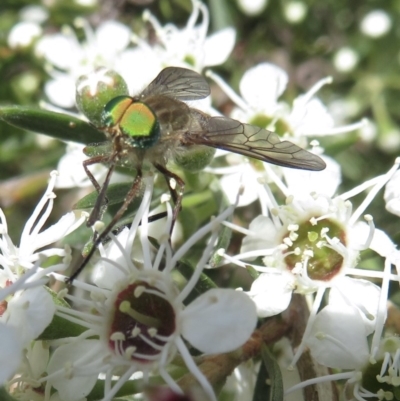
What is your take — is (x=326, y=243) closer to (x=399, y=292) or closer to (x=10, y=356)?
(x=399, y=292)

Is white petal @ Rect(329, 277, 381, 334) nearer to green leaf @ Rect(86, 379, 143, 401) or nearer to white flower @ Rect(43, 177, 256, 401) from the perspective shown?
white flower @ Rect(43, 177, 256, 401)

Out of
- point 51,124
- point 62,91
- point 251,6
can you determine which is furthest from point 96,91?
point 251,6

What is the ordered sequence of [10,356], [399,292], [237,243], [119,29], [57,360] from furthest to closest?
[119,29], [237,243], [399,292], [57,360], [10,356]

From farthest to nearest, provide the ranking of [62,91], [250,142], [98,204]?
[62,91], [250,142], [98,204]

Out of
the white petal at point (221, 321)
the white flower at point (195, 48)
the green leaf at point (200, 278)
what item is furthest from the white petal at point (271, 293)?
the white flower at point (195, 48)

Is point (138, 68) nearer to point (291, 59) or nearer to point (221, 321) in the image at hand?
point (291, 59)

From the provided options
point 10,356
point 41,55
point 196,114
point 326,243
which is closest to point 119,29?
point 41,55
